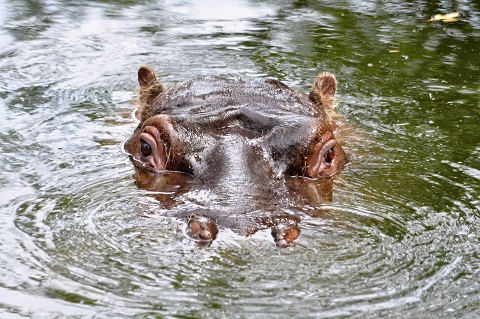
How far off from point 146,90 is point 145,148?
1.55 metres

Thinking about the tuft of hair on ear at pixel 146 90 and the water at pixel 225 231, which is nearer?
the water at pixel 225 231

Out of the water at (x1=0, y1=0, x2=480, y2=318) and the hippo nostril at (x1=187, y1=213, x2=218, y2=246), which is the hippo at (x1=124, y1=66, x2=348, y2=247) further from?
the water at (x1=0, y1=0, x2=480, y2=318)

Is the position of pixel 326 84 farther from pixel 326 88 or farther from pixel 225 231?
pixel 225 231

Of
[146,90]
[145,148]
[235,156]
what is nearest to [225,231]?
[235,156]

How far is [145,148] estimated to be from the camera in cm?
699

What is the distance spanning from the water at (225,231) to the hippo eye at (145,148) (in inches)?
8.5

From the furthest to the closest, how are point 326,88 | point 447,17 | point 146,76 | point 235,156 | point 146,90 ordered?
point 447,17 → point 326,88 → point 146,76 → point 146,90 → point 235,156

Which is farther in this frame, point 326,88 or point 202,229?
point 326,88

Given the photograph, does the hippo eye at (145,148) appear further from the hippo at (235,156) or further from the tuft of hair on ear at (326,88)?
the tuft of hair on ear at (326,88)

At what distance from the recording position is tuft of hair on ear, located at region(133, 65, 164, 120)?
27.0ft

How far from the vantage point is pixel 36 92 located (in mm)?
9594

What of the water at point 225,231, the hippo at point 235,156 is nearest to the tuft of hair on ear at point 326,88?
the water at point 225,231

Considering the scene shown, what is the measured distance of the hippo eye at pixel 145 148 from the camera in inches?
274

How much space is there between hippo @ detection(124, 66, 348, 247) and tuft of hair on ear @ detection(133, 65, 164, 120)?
413 mm
